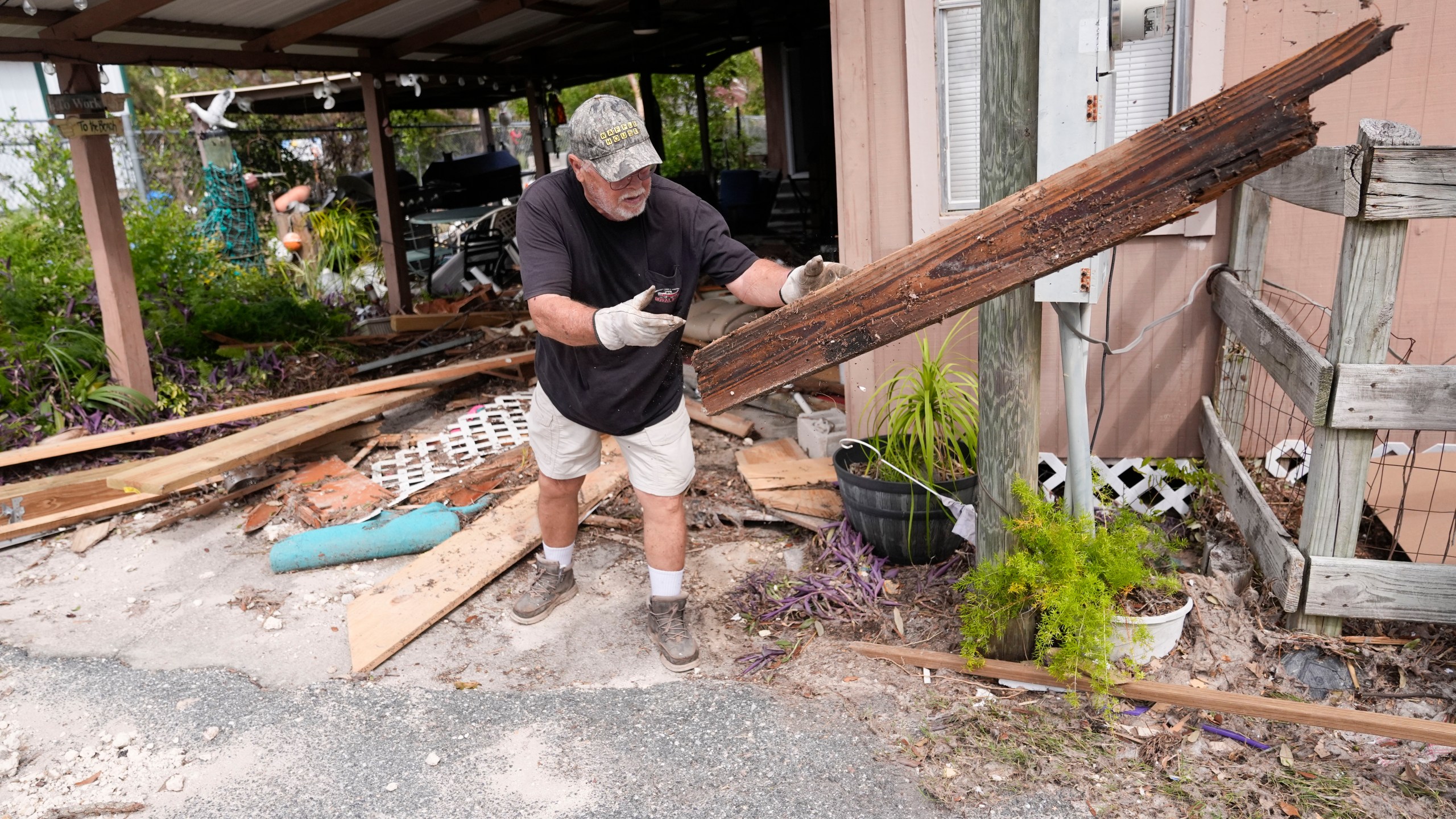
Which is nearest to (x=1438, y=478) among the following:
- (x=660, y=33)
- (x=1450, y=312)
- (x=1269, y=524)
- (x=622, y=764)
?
(x=1450, y=312)

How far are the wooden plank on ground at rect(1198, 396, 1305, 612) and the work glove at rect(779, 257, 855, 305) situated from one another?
1685 mm

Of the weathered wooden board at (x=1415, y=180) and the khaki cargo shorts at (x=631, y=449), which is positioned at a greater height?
the weathered wooden board at (x=1415, y=180)

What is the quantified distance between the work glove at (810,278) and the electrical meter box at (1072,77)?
63 centimetres

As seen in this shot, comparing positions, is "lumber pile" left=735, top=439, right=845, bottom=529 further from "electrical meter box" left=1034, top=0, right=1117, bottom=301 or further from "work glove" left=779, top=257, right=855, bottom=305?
"electrical meter box" left=1034, top=0, right=1117, bottom=301

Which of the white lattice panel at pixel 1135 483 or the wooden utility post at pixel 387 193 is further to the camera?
the wooden utility post at pixel 387 193

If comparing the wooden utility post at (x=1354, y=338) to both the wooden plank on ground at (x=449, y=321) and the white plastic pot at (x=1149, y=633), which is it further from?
the wooden plank on ground at (x=449, y=321)

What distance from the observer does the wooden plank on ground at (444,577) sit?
3502 millimetres

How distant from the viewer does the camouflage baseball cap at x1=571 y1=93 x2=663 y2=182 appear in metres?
2.80

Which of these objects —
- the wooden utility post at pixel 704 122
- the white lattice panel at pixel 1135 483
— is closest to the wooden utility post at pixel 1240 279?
the white lattice panel at pixel 1135 483

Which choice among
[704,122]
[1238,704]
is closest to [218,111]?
[704,122]

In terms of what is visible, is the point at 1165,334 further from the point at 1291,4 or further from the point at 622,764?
the point at 622,764

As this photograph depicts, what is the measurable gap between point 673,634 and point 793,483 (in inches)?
54.6

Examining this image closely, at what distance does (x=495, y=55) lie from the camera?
957cm

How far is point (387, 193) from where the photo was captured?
8.39 meters
